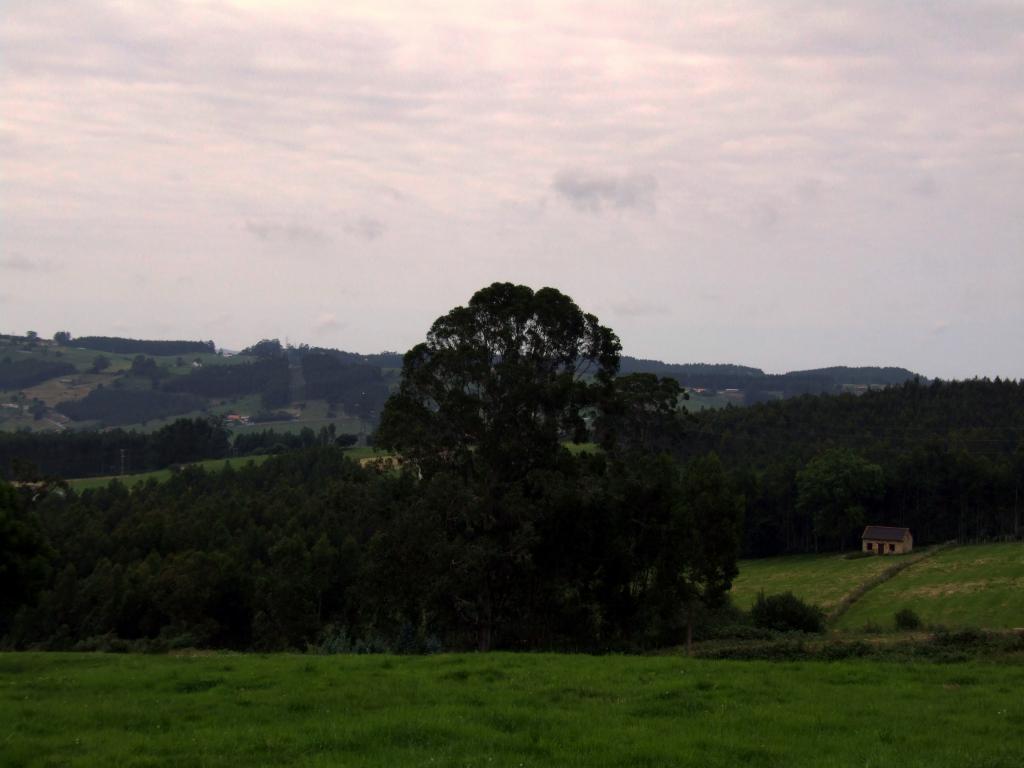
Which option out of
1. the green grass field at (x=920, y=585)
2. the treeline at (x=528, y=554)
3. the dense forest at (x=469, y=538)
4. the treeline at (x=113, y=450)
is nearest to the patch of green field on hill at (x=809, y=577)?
the green grass field at (x=920, y=585)

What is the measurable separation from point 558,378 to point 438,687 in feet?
64.9

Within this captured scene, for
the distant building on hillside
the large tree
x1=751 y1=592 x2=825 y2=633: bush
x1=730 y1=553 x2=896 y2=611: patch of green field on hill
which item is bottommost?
x1=730 y1=553 x2=896 y2=611: patch of green field on hill

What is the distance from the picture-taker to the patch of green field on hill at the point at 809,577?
7212 cm

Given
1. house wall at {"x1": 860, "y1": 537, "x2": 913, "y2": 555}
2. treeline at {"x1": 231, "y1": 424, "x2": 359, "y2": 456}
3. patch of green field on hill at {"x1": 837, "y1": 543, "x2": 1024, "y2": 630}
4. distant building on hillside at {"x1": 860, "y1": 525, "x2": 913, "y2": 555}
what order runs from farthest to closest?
treeline at {"x1": 231, "y1": 424, "x2": 359, "y2": 456} < distant building on hillside at {"x1": 860, "y1": 525, "x2": 913, "y2": 555} < house wall at {"x1": 860, "y1": 537, "x2": 913, "y2": 555} < patch of green field on hill at {"x1": 837, "y1": 543, "x2": 1024, "y2": 630}

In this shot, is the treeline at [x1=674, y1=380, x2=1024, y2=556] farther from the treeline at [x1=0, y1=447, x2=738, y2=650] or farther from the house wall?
the treeline at [x1=0, y1=447, x2=738, y2=650]

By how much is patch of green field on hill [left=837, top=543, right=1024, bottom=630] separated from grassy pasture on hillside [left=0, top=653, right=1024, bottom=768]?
3611 centimetres

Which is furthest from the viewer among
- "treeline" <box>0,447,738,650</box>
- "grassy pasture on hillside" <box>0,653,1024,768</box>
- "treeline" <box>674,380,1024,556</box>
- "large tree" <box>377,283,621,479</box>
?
"treeline" <box>674,380,1024,556</box>

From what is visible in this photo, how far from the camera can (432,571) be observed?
3528 centimetres

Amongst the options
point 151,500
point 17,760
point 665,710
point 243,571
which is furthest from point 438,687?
point 151,500

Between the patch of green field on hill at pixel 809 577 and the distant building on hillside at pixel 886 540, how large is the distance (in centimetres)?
375

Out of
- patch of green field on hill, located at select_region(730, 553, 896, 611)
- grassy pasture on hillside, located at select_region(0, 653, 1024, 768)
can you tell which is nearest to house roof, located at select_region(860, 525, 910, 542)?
patch of green field on hill, located at select_region(730, 553, 896, 611)

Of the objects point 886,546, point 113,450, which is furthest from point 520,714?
point 113,450

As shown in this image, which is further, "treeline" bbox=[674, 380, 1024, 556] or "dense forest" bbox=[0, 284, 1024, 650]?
"treeline" bbox=[674, 380, 1024, 556]

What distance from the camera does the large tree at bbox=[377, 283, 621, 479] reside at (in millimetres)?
36719
